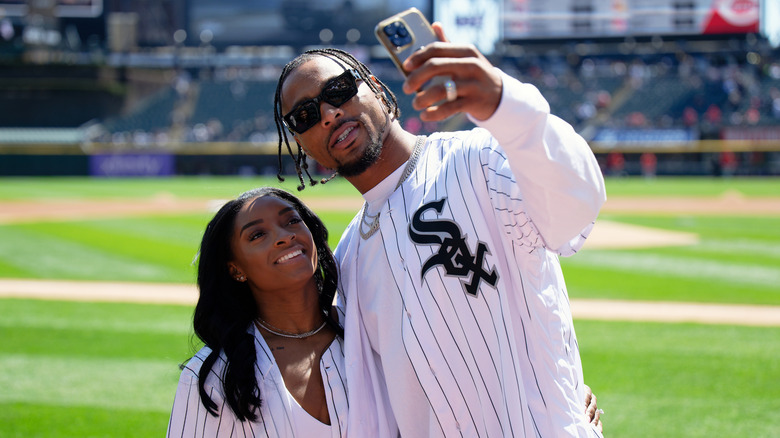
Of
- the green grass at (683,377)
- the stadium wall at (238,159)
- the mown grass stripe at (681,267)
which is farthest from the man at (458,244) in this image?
the stadium wall at (238,159)

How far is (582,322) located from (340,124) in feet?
18.6

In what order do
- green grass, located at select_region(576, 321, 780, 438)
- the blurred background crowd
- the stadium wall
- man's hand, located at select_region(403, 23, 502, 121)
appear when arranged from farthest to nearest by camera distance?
the blurred background crowd
the stadium wall
green grass, located at select_region(576, 321, 780, 438)
man's hand, located at select_region(403, 23, 502, 121)

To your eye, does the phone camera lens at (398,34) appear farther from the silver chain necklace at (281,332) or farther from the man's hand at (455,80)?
the silver chain necklace at (281,332)

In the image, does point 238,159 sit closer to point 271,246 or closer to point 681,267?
point 681,267

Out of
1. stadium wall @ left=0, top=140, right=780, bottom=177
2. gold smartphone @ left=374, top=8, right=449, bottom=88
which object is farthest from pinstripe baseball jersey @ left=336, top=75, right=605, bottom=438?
Result: stadium wall @ left=0, top=140, right=780, bottom=177

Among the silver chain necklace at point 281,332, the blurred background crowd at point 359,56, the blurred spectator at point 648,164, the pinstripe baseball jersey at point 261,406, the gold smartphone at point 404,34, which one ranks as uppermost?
the gold smartphone at point 404,34

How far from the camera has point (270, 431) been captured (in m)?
2.33

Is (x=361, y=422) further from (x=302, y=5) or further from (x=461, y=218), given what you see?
(x=302, y=5)

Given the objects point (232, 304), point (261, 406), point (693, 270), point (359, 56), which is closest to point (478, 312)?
point (261, 406)

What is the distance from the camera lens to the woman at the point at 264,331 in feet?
7.54

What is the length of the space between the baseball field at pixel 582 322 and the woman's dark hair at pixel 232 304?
406 mm

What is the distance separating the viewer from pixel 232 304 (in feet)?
8.54

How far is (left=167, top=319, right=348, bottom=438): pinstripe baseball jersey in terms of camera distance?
2275 millimetres

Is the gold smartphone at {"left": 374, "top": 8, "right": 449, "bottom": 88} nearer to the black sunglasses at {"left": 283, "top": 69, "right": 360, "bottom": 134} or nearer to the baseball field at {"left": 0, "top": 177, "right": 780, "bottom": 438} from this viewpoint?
the black sunglasses at {"left": 283, "top": 69, "right": 360, "bottom": 134}
